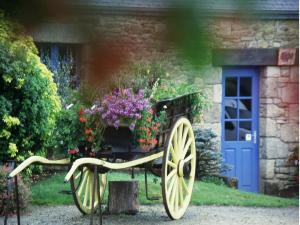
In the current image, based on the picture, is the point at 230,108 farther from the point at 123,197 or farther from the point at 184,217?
the point at 123,197

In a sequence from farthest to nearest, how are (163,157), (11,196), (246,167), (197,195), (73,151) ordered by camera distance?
(246,167) → (197,195) → (11,196) → (163,157) → (73,151)

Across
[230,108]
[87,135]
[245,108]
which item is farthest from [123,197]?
[245,108]

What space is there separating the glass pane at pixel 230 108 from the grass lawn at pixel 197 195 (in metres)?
1.65

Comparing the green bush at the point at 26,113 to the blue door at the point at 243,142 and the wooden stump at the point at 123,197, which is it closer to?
the wooden stump at the point at 123,197

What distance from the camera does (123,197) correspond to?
6.79 meters

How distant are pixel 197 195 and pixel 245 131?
8.83ft

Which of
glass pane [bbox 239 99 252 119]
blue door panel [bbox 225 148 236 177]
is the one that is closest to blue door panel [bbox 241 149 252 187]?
blue door panel [bbox 225 148 236 177]

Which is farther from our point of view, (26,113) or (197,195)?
(197,195)

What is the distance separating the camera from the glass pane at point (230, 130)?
10.7 metres

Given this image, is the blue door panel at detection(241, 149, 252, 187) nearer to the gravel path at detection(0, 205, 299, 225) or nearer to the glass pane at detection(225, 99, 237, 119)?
the glass pane at detection(225, 99, 237, 119)

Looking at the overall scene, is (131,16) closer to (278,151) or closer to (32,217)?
(32,217)

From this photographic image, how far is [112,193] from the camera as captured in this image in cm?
679

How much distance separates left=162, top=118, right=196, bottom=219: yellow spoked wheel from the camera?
625cm

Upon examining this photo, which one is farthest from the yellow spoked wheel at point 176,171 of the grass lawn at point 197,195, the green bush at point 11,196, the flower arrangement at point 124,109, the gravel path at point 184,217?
the green bush at point 11,196
